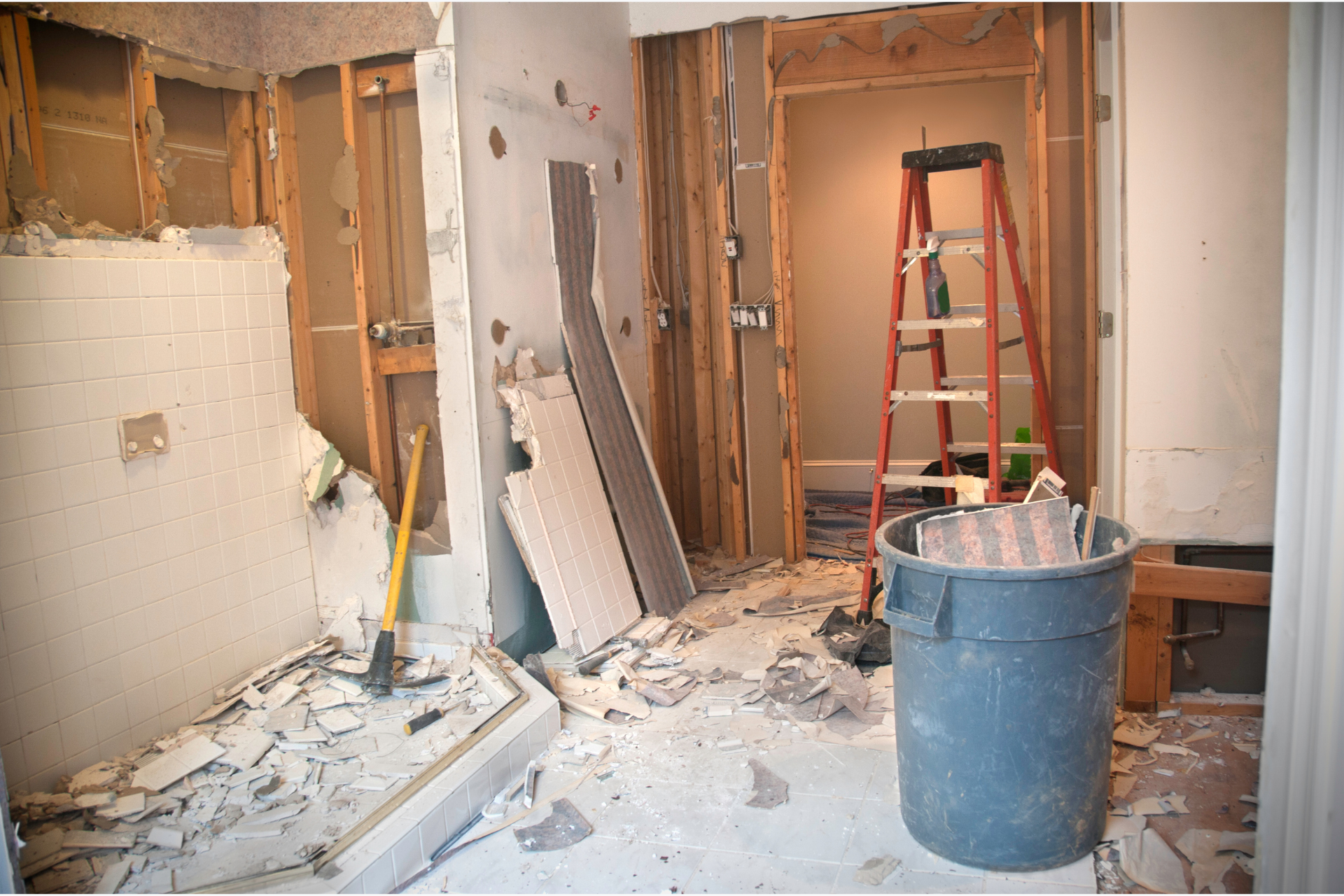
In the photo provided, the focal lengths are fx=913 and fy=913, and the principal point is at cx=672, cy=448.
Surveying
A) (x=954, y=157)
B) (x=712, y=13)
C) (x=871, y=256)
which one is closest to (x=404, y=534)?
(x=954, y=157)

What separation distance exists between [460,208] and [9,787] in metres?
2.20

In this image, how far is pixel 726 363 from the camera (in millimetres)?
4914

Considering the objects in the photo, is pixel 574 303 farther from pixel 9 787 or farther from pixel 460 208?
pixel 9 787

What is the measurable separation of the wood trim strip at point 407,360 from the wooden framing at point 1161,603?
257 centimetres

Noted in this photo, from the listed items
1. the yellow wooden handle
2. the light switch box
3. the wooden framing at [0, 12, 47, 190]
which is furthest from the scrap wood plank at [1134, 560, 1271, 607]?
the wooden framing at [0, 12, 47, 190]

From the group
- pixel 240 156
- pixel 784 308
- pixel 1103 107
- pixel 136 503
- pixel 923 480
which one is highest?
pixel 1103 107

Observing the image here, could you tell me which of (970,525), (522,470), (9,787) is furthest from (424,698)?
(970,525)

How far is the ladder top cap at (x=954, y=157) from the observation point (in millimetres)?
3428

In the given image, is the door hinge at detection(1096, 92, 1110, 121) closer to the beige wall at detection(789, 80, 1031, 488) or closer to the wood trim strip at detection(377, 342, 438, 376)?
the beige wall at detection(789, 80, 1031, 488)

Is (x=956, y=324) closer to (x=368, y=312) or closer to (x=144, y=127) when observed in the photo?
(x=368, y=312)

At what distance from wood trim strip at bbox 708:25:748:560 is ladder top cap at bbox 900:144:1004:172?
4.68 ft

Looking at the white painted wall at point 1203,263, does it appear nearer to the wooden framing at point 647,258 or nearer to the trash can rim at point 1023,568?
the trash can rim at point 1023,568

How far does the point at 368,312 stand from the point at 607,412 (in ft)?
3.87

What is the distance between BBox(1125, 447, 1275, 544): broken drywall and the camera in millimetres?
2832
